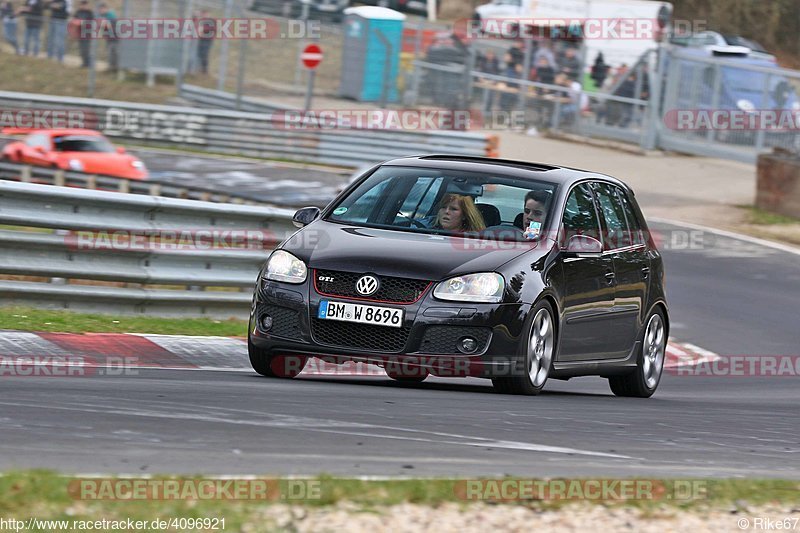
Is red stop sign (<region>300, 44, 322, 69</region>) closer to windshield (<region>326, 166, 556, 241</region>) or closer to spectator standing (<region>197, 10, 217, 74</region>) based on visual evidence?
spectator standing (<region>197, 10, 217, 74</region>)

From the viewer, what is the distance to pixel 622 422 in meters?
8.09

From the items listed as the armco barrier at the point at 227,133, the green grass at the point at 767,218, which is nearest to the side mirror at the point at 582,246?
the green grass at the point at 767,218

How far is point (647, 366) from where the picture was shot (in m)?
11.0

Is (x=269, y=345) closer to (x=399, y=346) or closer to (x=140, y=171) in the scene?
(x=399, y=346)

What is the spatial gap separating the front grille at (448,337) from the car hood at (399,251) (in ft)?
1.00

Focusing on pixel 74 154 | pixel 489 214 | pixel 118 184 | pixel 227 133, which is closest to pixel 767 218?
pixel 118 184

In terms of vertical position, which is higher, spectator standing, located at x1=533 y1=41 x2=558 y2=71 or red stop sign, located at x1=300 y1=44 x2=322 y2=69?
spectator standing, located at x1=533 y1=41 x2=558 y2=71

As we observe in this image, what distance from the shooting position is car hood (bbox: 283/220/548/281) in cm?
857

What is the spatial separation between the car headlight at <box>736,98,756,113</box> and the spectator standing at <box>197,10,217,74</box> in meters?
13.0

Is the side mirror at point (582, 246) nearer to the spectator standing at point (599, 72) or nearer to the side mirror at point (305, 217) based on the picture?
the side mirror at point (305, 217)

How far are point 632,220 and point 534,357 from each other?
2.37 meters

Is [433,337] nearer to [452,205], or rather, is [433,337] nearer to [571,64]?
[452,205]

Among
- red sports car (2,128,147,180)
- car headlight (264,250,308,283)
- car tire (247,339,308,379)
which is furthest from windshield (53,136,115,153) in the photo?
car headlight (264,250,308,283)

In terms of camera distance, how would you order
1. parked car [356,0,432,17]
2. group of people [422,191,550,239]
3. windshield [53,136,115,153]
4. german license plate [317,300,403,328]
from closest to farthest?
german license plate [317,300,403,328], group of people [422,191,550,239], windshield [53,136,115,153], parked car [356,0,432,17]
